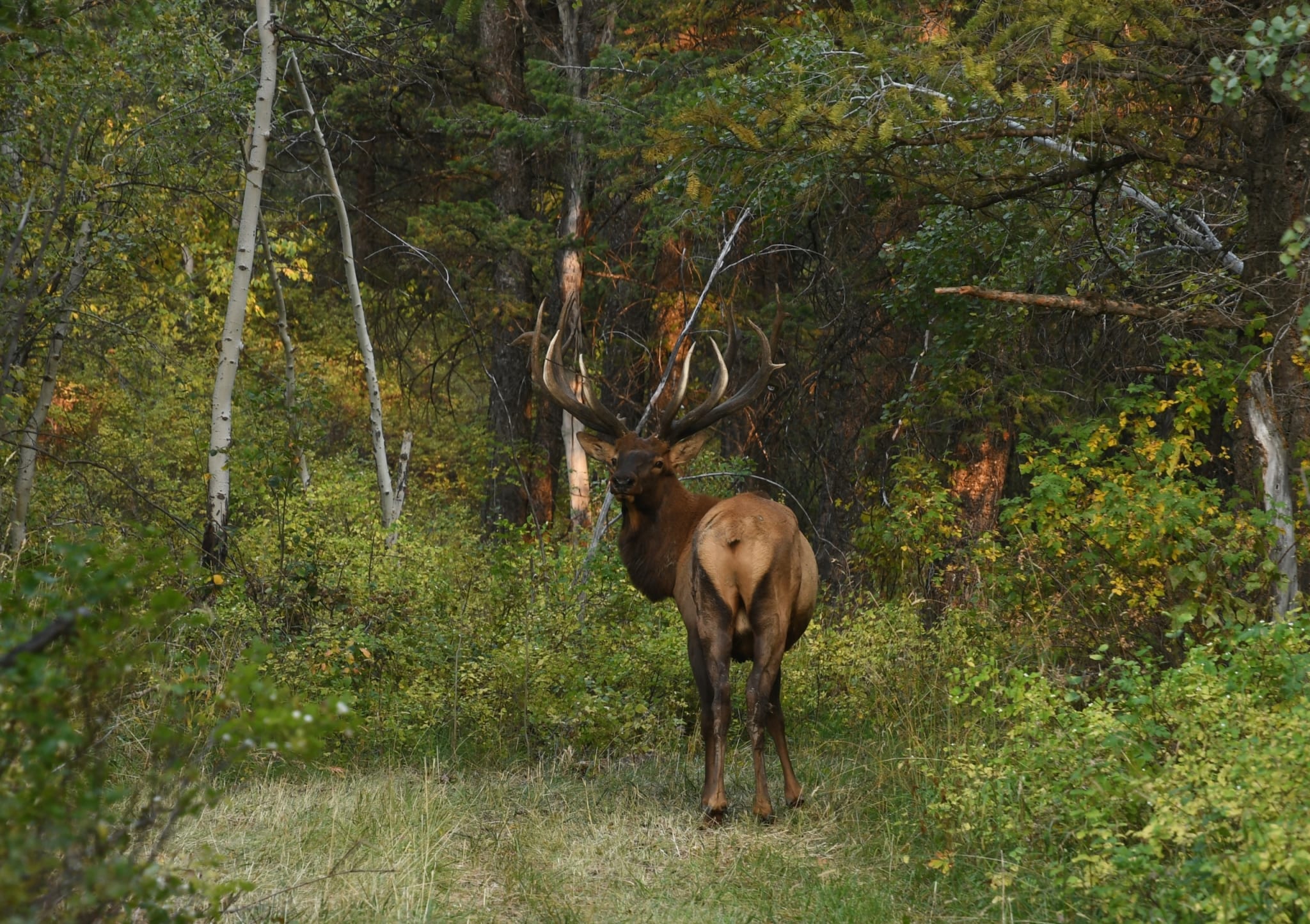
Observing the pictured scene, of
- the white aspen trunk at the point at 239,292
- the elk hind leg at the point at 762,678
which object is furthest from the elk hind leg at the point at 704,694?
the white aspen trunk at the point at 239,292

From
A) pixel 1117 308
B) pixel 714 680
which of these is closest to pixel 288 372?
pixel 714 680

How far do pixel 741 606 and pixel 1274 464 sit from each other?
314cm

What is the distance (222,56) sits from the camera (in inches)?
519

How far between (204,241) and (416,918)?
44.7 feet

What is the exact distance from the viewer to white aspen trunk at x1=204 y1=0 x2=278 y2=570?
1112cm

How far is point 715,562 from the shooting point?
714 cm

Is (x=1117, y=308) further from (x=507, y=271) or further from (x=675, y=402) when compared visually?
(x=507, y=271)

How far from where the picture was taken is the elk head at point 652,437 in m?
7.92

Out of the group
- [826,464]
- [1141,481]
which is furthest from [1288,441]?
[826,464]

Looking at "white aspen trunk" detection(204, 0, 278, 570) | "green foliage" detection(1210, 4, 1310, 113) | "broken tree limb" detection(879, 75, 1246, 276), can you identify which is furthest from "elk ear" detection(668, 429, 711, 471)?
"white aspen trunk" detection(204, 0, 278, 570)

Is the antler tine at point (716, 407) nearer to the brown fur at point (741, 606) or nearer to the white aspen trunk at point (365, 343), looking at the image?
the brown fur at point (741, 606)

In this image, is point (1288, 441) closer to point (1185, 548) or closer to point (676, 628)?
point (1185, 548)

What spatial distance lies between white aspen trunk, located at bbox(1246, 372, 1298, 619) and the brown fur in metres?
2.53

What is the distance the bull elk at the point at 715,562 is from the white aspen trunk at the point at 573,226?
8.46 metres
